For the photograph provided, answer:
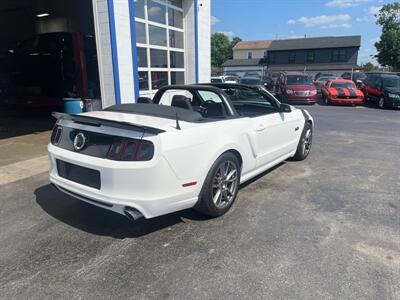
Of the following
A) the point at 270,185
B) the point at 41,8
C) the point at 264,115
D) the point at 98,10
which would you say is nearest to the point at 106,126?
the point at 264,115

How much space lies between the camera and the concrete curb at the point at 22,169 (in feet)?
16.1

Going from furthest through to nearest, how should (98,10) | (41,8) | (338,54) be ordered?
(338,54)
(41,8)
(98,10)

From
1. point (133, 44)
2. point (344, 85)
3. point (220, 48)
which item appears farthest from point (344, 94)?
point (220, 48)

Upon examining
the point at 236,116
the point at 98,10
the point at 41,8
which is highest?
the point at 41,8

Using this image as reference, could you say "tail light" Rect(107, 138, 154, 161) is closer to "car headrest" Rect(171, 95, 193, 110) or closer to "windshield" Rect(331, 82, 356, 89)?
"car headrest" Rect(171, 95, 193, 110)

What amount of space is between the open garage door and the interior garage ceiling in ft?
0.15

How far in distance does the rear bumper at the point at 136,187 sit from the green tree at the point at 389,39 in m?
43.7

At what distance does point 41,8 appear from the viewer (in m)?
15.4

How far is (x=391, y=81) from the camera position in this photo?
15.9 meters

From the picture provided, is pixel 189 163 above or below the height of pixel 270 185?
above

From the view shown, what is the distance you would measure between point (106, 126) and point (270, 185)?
2.64 metres

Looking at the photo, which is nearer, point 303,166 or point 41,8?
point 303,166

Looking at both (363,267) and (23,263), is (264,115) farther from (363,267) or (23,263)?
(23,263)

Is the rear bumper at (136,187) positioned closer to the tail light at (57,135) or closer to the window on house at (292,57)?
the tail light at (57,135)
